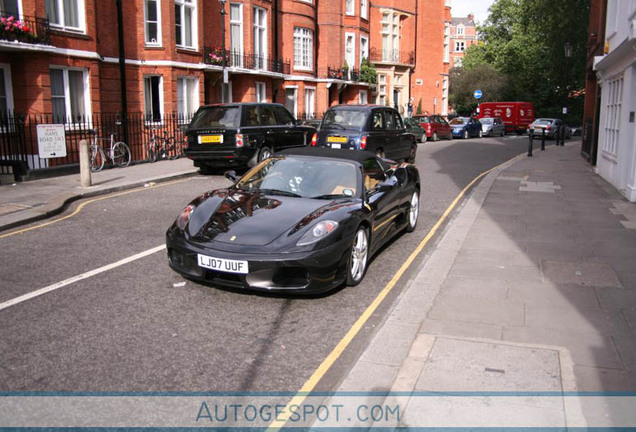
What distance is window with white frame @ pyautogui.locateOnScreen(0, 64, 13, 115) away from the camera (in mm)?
15836

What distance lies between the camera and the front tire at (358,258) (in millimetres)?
5863

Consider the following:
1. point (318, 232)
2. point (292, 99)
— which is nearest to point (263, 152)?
point (318, 232)

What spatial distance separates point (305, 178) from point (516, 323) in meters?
2.90

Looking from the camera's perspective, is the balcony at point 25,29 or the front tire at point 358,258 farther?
the balcony at point 25,29

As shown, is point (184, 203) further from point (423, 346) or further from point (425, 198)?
point (423, 346)

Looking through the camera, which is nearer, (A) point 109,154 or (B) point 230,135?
(B) point 230,135

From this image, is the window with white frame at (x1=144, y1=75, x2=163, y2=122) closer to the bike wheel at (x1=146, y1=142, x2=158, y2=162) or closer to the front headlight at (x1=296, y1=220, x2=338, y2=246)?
the bike wheel at (x1=146, y1=142, x2=158, y2=162)

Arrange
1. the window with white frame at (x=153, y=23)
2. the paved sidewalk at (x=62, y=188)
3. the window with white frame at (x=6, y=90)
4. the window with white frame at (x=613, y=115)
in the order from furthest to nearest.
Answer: the window with white frame at (x=153, y=23), the window with white frame at (x=6, y=90), the window with white frame at (x=613, y=115), the paved sidewalk at (x=62, y=188)

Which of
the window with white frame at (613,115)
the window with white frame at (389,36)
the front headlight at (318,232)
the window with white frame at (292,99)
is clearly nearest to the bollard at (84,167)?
the front headlight at (318,232)

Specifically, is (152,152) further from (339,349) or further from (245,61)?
(339,349)

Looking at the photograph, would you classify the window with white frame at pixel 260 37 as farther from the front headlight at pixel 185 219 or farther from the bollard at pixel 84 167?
the front headlight at pixel 185 219

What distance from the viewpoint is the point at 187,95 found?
2295 cm

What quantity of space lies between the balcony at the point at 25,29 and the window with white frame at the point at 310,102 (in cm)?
1987

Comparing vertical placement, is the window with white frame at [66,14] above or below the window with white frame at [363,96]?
above
